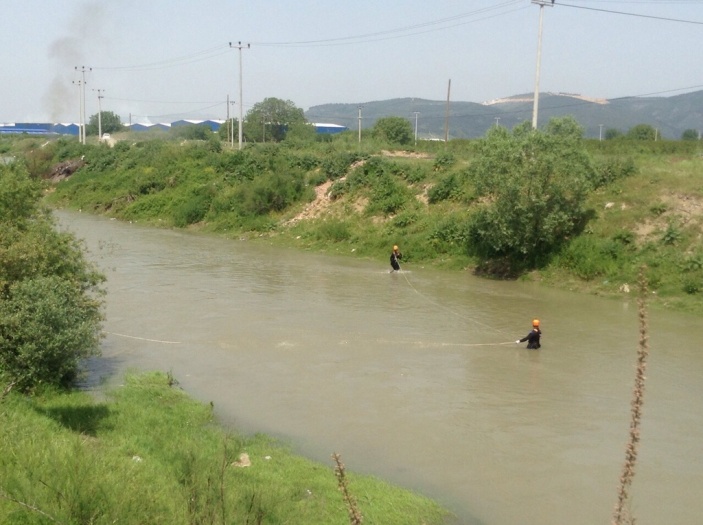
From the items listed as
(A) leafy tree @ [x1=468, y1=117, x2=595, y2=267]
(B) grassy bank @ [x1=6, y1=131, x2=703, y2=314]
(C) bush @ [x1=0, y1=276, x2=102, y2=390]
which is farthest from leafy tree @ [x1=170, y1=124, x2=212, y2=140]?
(C) bush @ [x1=0, y1=276, x2=102, y2=390]

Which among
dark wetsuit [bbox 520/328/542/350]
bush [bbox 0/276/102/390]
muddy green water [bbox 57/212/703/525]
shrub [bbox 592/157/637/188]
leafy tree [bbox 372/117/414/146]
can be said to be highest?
leafy tree [bbox 372/117/414/146]

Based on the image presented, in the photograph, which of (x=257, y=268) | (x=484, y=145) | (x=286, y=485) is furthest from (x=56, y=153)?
(x=286, y=485)

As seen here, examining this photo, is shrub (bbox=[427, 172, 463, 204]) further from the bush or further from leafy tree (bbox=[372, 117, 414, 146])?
leafy tree (bbox=[372, 117, 414, 146])

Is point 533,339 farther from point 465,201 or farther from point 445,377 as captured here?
point 465,201

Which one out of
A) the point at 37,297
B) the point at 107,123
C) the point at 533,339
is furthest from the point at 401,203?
the point at 107,123

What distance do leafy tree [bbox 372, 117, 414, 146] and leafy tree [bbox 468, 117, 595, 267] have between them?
35142 mm

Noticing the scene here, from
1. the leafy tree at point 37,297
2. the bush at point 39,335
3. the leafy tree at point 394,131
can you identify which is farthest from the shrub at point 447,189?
the leafy tree at point 394,131

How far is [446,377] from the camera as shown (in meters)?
14.1

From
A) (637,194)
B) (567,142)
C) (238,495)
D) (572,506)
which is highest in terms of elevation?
(567,142)

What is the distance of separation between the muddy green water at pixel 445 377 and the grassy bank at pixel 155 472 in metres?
0.71

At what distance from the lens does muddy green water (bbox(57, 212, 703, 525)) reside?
32.0ft

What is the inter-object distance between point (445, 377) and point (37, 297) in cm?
702

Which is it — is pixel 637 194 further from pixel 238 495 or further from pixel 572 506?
pixel 238 495

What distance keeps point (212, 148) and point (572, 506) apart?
1637 inches
